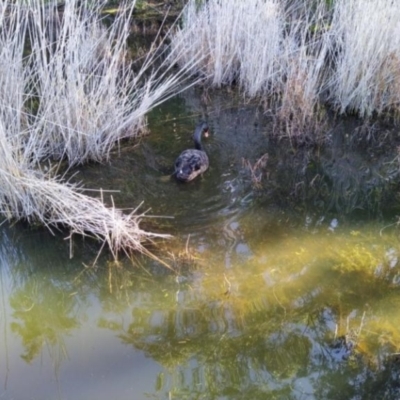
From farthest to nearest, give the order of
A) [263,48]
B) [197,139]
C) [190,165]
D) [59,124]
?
[263,48]
[197,139]
[190,165]
[59,124]

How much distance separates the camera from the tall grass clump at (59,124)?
3820 millimetres

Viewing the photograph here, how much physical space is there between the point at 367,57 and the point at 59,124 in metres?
3.30

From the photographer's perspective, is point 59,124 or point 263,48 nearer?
point 59,124

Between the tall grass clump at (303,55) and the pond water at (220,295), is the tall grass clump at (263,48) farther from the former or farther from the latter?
the pond water at (220,295)

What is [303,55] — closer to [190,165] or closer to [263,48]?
[263,48]

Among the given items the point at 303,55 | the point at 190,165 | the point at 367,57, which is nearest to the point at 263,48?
the point at 303,55

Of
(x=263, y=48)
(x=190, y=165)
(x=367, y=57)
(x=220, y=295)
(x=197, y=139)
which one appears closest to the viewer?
(x=220, y=295)

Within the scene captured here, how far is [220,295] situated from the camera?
342 cm

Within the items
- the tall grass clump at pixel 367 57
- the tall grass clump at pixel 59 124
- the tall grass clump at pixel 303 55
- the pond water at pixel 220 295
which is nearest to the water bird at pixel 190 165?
the pond water at pixel 220 295

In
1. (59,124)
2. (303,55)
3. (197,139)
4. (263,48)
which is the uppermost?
(303,55)

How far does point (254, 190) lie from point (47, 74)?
1972mm

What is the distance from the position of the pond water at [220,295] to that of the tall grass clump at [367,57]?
1.21 metres

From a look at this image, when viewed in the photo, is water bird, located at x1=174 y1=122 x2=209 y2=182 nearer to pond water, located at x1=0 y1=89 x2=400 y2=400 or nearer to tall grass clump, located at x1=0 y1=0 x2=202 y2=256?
pond water, located at x1=0 y1=89 x2=400 y2=400

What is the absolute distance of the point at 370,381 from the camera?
112 inches
